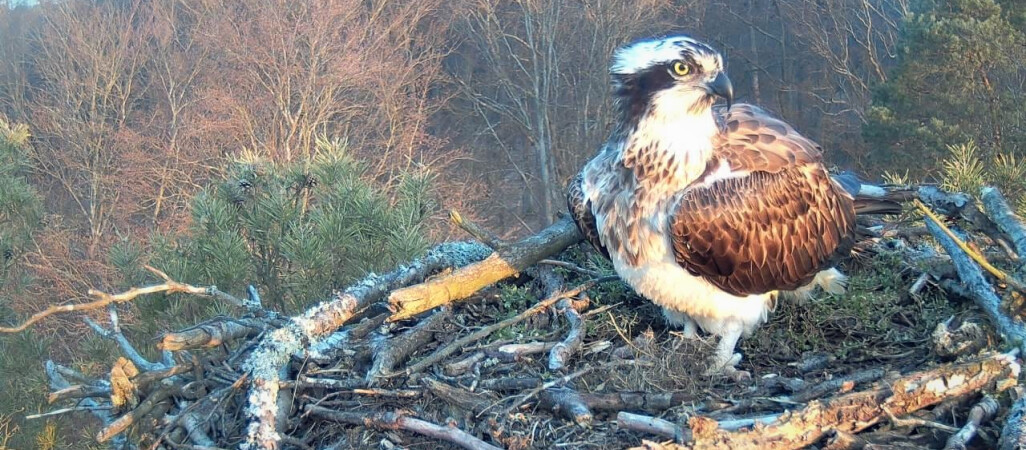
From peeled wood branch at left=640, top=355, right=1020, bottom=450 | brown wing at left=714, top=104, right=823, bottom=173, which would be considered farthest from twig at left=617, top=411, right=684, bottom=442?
brown wing at left=714, top=104, right=823, bottom=173

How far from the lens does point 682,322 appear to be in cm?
386

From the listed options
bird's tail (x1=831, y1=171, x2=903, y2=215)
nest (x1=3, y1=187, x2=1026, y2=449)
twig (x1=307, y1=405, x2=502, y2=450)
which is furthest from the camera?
bird's tail (x1=831, y1=171, x2=903, y2=215)

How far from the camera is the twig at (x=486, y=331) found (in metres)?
3.43

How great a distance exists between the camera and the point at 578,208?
12.9 feet

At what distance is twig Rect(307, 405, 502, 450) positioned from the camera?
2.88 metres

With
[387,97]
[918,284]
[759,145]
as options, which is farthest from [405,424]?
Result: [387,97]

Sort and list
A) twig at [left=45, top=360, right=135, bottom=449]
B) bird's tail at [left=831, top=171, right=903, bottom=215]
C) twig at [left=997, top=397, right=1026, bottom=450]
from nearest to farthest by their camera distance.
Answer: twig at [left=997, top=397, right=1026, bottom=450], twig at [left=45, top=360, right=135, bottom=449], bird's tail at [left=831, top=171, right=903, bottom=215]

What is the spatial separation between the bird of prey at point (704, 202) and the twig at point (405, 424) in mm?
1149

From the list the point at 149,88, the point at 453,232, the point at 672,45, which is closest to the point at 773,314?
the point at 672,45

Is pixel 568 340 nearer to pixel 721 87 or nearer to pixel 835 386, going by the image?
pixel 835 386

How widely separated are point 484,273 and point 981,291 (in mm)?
2076

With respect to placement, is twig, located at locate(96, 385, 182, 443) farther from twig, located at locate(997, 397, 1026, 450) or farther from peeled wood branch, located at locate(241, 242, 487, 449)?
twig, located at locate(997, 397, 1026, 450)

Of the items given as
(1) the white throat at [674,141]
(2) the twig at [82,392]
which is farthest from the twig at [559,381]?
(2) the twig at [82,392]

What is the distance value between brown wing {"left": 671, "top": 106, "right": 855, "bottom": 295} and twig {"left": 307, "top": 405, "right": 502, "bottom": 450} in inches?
48.8
